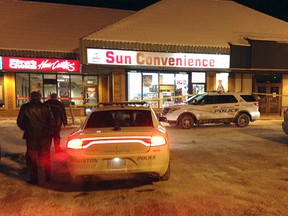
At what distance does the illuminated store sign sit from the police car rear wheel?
480cm

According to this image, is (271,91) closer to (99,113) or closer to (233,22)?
(233,22)

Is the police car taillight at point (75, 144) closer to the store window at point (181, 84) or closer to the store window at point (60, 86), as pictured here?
the store window at point (60, 86)

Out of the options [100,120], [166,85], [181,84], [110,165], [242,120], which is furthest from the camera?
[181,84]

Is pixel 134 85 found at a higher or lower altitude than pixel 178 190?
higher

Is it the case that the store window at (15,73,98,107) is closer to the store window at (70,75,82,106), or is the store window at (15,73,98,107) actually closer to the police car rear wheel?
the store window at (70,75,82,106)

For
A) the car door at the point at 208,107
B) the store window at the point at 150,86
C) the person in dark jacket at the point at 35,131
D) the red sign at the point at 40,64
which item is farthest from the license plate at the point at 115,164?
the red sign at the point at 40,64

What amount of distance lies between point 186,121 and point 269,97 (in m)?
9.74

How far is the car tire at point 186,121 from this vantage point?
14.0 m

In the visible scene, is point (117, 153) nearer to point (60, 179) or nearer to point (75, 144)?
point (75, 144)

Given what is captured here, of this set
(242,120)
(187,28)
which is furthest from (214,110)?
(187,28)

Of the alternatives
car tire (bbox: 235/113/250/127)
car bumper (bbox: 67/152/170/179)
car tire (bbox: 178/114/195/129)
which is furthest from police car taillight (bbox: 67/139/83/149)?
car tire (bbox: 235/113/250/127)

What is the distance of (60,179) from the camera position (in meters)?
6.22

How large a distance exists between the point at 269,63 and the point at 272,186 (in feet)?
50.5

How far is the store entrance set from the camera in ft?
68.7
